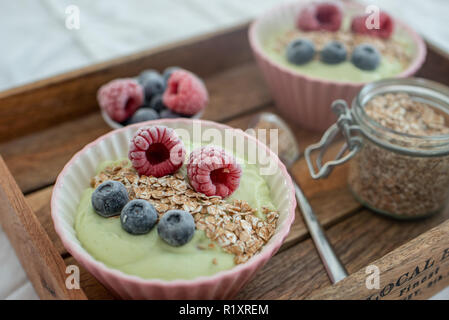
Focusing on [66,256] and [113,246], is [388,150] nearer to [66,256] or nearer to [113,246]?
[113,246]

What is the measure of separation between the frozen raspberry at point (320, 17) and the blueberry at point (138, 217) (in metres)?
0.94

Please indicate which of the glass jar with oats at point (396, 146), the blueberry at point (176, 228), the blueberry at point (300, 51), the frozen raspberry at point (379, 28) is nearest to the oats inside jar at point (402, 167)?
the glass jar with oats at point (396, 146)

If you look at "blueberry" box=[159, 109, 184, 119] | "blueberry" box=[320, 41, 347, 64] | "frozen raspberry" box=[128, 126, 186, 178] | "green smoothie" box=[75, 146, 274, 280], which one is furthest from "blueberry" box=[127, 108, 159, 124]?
"blueberry" box=[320, 41, 347, 64]

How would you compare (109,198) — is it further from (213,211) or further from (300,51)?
(300,51)

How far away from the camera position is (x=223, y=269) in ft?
2.48

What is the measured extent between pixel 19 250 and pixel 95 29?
4.31ft

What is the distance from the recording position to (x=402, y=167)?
988mm

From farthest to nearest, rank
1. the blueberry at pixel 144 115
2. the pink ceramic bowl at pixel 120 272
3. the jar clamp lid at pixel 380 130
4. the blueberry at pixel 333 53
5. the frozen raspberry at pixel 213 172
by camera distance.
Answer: the blueberry at pixel 333 53 < the blueberry at pixel 144 115 < the jar clamp lid at pixel 380 130 < the frozen raspberry at pixel 213 172 < the pink ceramic bowl at pixel 120 272

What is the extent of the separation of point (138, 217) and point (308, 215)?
0.46 meters

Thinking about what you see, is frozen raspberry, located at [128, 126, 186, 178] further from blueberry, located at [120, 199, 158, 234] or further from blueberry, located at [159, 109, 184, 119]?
blueberry, located at [159, 109, 184, 119]

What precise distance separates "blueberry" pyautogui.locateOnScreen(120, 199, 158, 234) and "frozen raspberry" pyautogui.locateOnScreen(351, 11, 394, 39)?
39.2 inches

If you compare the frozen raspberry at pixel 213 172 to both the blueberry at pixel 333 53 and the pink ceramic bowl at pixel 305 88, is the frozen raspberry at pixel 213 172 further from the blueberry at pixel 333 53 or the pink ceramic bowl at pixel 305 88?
the blueberry at pixel 333 53

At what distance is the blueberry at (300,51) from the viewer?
1282 mm

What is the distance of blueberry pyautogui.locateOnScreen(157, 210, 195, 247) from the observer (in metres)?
0.75
